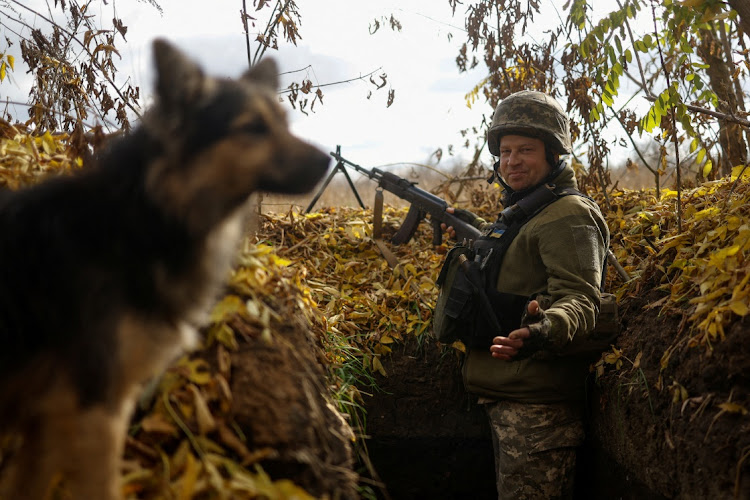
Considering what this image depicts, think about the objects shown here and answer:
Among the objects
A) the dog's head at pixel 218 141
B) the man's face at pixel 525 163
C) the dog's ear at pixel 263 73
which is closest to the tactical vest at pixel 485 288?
the man's face at pixel 525 163

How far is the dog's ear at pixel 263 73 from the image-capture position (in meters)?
2.29

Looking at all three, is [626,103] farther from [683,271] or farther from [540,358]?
[540,358]

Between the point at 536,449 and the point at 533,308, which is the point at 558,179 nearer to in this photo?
the point at 533,308

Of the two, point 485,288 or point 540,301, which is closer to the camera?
point 540,301

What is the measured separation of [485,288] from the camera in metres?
3.94

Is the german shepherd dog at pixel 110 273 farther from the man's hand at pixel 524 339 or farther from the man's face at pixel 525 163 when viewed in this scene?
the man's face at pixel 525 163

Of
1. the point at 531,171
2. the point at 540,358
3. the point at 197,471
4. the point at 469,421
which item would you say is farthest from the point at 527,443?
the point at 197,471

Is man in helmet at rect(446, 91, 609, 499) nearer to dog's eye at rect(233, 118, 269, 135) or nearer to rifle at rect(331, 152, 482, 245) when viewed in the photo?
rifle at rect(331, 152, 482, 245)

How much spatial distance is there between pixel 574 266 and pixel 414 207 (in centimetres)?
266

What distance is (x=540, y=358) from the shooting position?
3785 mm

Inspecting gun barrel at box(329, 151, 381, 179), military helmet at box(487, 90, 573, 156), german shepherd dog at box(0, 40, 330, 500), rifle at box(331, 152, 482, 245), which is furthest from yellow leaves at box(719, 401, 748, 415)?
gun barrel at box(329, 151, 381, 179)

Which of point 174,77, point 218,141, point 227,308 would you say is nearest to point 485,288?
point 227,308

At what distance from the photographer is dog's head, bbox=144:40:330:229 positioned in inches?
72.6

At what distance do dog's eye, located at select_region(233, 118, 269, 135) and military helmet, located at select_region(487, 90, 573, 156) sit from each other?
7.93ft
